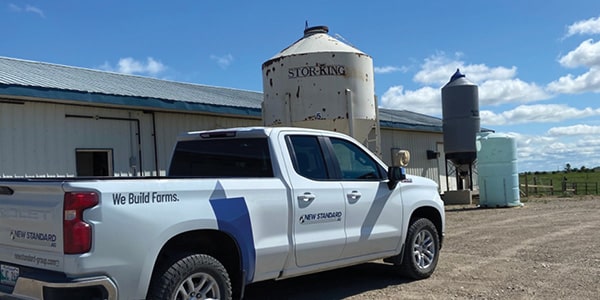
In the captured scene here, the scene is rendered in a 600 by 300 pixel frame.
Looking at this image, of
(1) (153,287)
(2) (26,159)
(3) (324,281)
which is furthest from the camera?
(2) (26,159)

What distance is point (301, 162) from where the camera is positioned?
5926mm

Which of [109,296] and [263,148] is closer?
[109,296]

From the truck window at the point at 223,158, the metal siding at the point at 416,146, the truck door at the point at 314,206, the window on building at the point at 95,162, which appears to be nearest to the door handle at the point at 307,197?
the truck door at the point at 314,206

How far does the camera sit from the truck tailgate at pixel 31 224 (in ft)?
13.4

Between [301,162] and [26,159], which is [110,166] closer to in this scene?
[26,159]

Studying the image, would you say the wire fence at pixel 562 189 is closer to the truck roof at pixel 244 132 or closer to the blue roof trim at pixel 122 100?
the blue roof trim at pixel 122 100

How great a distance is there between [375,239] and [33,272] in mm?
3710

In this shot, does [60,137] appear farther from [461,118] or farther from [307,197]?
[461,118]

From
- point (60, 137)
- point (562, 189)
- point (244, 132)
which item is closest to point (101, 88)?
point (60, 137)

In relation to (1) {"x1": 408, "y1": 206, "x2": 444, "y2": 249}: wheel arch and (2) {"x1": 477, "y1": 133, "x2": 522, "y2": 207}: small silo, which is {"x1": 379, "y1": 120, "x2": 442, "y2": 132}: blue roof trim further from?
(1) {"x1": 408, "y1": 206, "x2": 444, "y2": 249}: wheel arch

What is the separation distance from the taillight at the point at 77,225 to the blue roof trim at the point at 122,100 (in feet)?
24.5

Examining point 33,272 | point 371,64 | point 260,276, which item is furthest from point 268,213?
point 371,64

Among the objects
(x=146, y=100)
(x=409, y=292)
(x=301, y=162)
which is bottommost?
(x=409, y=292)

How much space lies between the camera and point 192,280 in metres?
4.73
